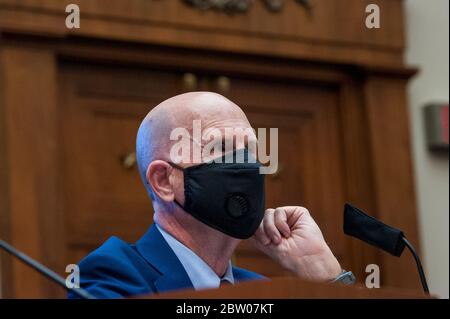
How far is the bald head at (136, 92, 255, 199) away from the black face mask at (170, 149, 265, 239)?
0.07 m

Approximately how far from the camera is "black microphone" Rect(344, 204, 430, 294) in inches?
115

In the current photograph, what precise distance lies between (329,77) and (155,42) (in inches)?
35.8

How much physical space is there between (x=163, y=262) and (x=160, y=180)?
24 cm

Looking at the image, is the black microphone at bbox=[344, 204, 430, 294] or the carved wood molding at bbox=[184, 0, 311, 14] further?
the carved wood molding at bbox=[184, 0, 311, 14]

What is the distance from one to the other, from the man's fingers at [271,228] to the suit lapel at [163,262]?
26 cm

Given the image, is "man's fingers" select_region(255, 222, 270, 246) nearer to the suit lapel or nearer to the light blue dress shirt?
the light blue dress shirt

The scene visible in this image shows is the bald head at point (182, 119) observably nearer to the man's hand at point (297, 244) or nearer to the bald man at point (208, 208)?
the bald man at point (208, 208)

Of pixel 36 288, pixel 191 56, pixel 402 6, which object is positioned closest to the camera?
pixel 36 288

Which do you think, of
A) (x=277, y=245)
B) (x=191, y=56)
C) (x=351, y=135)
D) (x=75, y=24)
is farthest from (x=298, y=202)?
(x=277, y=245)

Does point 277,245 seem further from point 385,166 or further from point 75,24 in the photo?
point 385,166

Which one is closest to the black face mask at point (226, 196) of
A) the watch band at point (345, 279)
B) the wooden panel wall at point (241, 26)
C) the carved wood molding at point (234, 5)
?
the watch band at point (345, 279)

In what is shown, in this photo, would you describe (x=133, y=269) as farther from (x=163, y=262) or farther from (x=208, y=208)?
(x=208, y=208)

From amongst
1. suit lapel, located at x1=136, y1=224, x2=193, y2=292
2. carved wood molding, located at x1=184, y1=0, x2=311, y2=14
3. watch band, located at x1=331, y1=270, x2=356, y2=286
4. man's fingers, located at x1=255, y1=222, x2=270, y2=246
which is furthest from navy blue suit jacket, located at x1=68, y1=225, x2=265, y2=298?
carved wood molding, located at x1=184, y1=0, x2=311, y2=14

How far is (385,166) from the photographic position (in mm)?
5770
